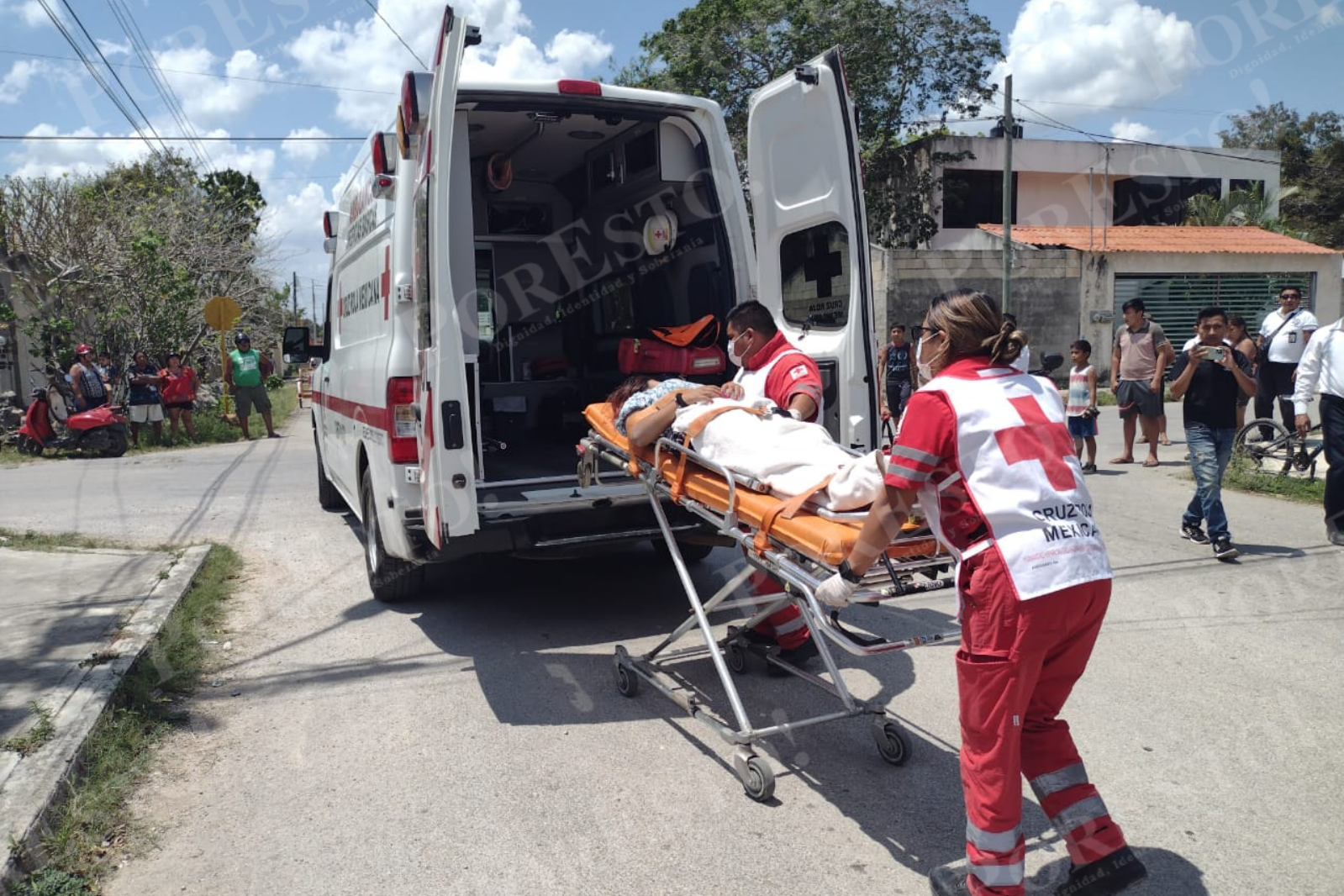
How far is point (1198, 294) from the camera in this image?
80.9 feet

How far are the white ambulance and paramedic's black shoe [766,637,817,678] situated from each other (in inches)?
27.1

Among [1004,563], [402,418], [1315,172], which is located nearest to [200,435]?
[402,418]

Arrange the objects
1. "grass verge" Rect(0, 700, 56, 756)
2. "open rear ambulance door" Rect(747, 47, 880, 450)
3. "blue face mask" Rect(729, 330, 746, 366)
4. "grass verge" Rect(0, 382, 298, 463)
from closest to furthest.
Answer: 1. "grass verge" Rect(0, 700, 56, 756)
2. "blue face mask" Rect(729, 330, 746, 366)
3. "open rear ambulance door" Rect(747, 47, 880, 450)
4. "grass verge" Rect(0, 382, 298, 463)

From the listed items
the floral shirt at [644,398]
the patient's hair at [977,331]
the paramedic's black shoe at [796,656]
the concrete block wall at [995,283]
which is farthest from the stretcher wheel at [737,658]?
the concrete block wall at [995,283]

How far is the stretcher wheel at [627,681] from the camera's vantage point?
4.63 metres

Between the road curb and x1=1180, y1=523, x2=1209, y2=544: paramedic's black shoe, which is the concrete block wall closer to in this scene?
x1=1180, y1=523, x2=1209, y2=544: paramedic's black shoe

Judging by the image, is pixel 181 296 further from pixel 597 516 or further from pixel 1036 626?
pixel 1036 626

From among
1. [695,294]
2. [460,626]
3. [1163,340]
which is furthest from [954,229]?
[460,626]

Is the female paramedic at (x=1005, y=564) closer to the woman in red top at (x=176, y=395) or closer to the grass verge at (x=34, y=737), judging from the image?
the grass verge at (x=34, y=737)

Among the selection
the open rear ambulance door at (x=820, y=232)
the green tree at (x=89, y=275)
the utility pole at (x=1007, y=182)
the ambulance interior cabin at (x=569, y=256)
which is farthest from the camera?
the utility pole at (x=1007, y=182)

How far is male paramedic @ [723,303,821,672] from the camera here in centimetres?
450

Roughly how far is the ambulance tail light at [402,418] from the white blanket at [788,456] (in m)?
1.70

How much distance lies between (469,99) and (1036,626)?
158 inches

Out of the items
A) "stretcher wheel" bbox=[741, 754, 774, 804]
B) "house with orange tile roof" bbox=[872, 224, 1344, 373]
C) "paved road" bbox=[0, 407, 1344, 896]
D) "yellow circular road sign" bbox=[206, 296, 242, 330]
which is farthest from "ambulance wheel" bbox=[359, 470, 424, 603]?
"house with orange tile roof" bbox=[872, 224, 1344, 373]
